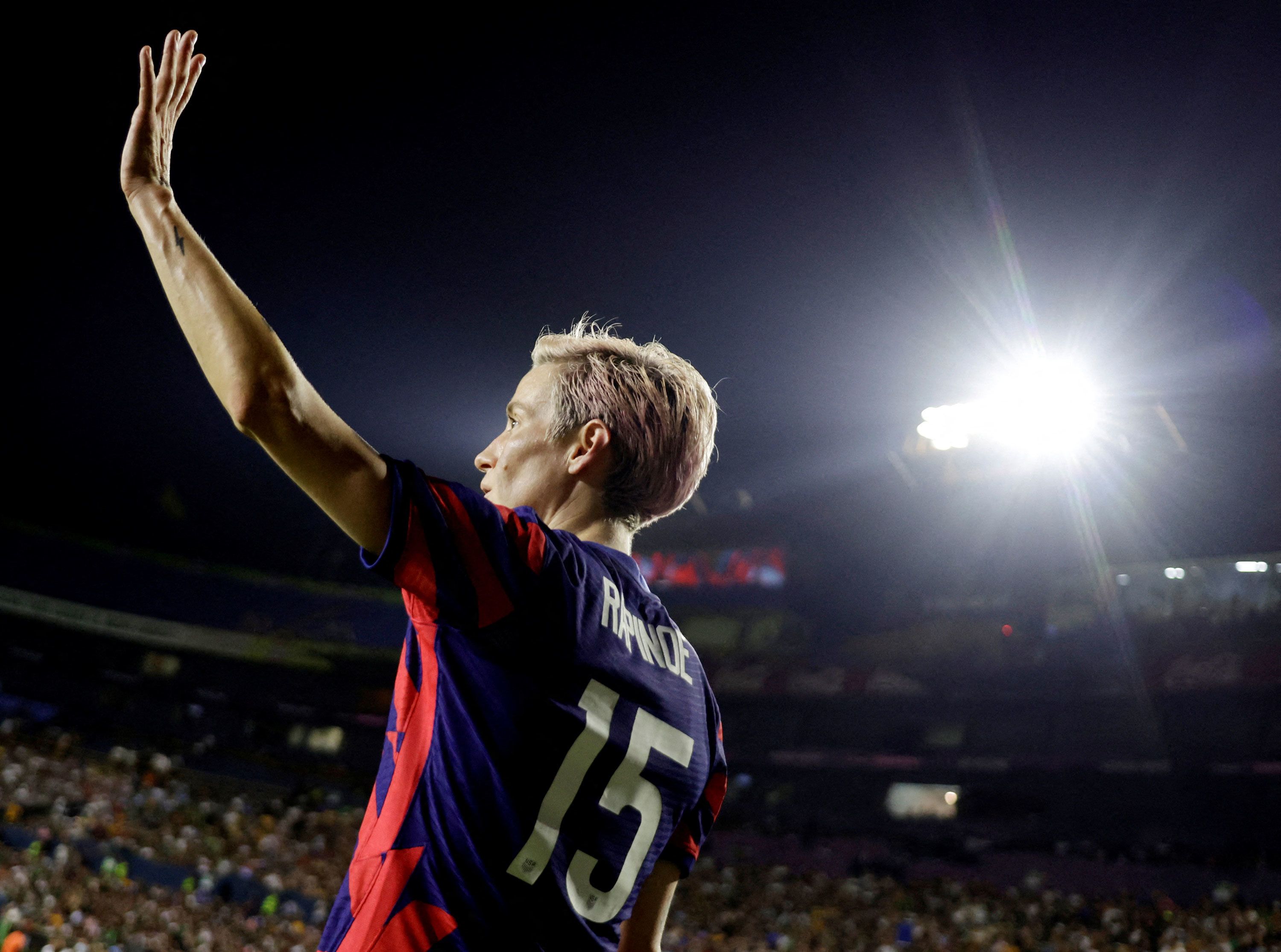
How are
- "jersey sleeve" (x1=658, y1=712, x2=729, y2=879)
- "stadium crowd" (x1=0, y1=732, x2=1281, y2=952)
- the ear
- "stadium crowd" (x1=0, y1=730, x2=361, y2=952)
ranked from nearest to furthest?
the ear < "jersey sleeve" (x1=658, y1=712, x2=729, y2=879) < "stadium crowd" (x1=0, y1=730, x2=361, y2=952) < "stadium crowd" (x1=0, y1=732, x2=1281, y2=952)

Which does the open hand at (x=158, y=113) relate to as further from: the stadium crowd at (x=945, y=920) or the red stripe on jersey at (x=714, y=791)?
the stadium crowd at (x=945, y=920)

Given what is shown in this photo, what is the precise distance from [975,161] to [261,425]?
8850 millimetres

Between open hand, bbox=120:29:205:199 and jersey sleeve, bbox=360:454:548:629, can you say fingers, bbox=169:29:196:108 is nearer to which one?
open hand, bbox=120:29:205:199

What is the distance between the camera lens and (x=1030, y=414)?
12.1m

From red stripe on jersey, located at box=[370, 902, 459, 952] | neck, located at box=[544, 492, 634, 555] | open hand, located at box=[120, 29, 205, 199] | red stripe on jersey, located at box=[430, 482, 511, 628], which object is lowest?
red stripe on jersey, located at box=[370, 902, 459, 952]

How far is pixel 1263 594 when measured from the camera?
17453 millimetres

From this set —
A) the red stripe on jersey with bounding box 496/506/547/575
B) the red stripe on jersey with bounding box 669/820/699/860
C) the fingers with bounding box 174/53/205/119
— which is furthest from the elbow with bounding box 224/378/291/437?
the red stripe on jersey with bounding box 669/820/699/860

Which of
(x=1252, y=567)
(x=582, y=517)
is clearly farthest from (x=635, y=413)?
(x=1252, y=567)

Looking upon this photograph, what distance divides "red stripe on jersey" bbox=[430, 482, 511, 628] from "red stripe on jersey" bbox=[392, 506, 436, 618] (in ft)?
0.14

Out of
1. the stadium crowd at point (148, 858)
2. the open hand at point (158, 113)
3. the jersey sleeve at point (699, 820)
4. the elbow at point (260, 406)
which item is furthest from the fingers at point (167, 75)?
the stadium crowd at point (148, 858)

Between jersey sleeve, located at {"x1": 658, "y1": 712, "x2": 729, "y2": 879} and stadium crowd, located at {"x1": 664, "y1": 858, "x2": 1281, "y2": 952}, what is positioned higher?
stadium crowd, located at {"x1": 664, "y1": 858, "x2": 1281, "y2": 952}

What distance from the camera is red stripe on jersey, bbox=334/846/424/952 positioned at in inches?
47.3

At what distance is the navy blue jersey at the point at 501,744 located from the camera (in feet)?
3.67

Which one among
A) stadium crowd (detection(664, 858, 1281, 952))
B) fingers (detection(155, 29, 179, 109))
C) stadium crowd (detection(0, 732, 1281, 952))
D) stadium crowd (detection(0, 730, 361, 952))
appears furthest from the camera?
stadium crowd (detection(664, 858, 1281, 952))
